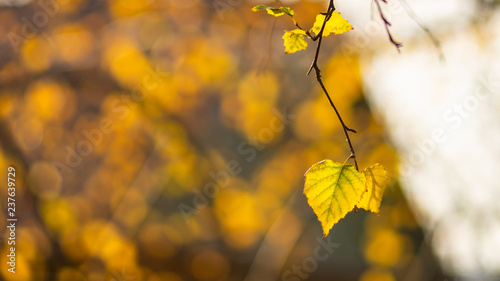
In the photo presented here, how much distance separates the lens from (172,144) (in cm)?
572

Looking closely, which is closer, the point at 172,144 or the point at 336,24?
the point at 336,24

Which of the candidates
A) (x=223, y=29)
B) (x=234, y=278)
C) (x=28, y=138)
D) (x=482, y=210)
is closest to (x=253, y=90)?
(x=223, y=29)

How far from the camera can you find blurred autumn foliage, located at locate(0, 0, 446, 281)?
5.50 meters

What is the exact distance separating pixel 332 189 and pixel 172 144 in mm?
4856

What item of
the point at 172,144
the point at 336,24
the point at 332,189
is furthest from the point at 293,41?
the point at 172,144

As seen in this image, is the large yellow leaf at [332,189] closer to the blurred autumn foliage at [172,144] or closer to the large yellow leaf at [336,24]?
the large yellow leaf at [336,24]

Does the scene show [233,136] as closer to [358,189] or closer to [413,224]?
[413,224]

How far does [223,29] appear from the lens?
6.32 m

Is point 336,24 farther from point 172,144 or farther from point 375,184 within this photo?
point 172,144

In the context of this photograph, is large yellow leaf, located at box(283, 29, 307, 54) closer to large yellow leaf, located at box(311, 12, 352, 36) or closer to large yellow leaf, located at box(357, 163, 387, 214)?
large yellow leaf, located at box(311, 12, 352, 36)

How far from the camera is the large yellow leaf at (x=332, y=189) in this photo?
1014mm

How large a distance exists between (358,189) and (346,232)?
7.85 meters

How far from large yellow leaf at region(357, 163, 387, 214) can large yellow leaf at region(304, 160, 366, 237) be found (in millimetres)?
49

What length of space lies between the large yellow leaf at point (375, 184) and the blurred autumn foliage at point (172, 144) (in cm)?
383
